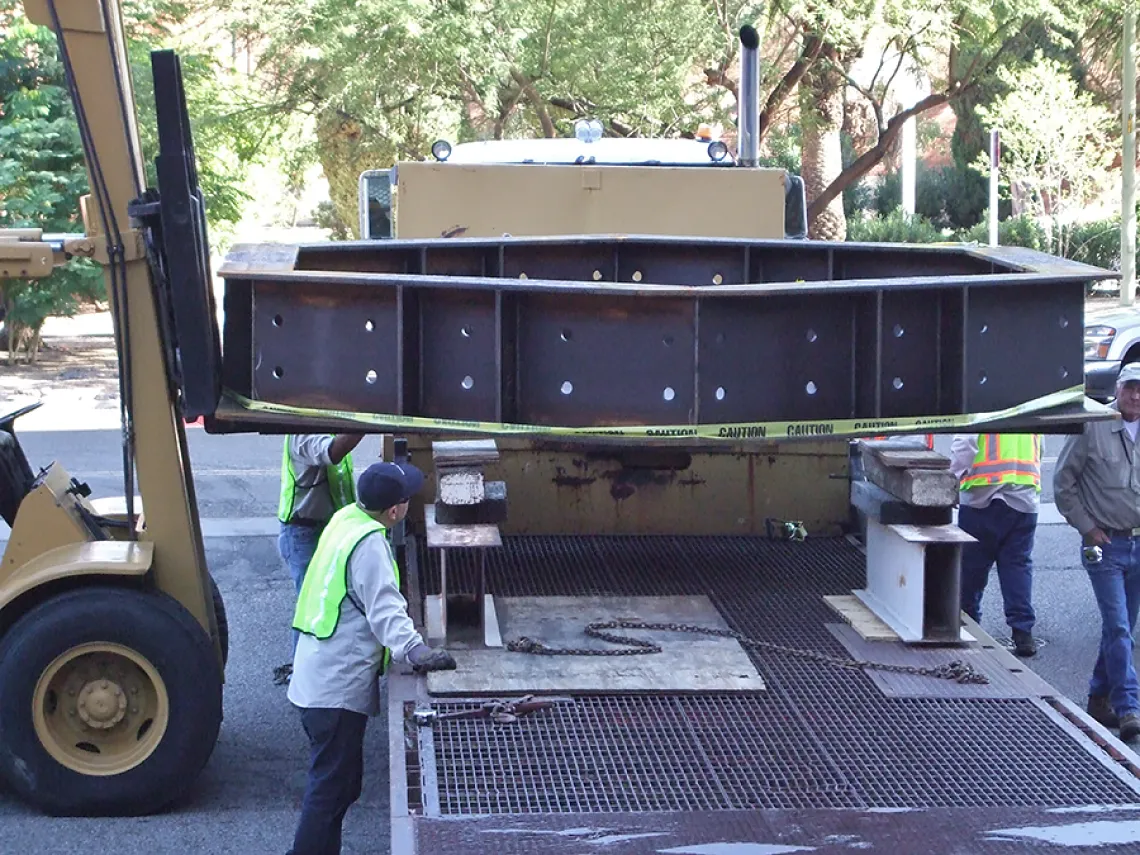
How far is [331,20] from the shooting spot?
17859 millimetres

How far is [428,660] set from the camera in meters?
4.79

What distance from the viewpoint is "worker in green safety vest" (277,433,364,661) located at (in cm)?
677

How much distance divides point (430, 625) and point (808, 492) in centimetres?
261

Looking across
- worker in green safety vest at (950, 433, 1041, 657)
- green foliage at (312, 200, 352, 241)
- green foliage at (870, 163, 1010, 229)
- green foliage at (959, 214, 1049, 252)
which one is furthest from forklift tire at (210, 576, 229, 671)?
green foliage at (870, 163, 1010, 229)

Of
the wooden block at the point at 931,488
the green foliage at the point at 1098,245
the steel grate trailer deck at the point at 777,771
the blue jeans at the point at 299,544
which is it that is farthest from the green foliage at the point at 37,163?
the green foliage at the point at 1098,245

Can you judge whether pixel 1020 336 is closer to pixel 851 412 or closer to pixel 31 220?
pixel 851 412

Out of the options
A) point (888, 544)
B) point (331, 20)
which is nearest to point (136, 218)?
point (888, 544)

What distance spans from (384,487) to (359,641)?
54 centimetres

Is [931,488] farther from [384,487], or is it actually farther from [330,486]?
[330,486]

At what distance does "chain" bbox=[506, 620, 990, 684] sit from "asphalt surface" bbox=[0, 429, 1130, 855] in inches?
43.3

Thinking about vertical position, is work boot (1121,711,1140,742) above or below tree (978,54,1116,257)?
below

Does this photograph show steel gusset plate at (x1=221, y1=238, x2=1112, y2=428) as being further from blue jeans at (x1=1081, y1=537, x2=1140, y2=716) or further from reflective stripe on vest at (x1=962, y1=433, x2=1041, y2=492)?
reflective stripe on vest at (x1=962, y1=433, x2=1041, y2=492)

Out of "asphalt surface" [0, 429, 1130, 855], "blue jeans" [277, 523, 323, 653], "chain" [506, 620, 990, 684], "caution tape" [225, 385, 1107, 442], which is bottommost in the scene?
"asphalt surface" [0, 429, 1130, 855]

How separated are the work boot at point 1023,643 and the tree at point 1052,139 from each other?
21501mm
